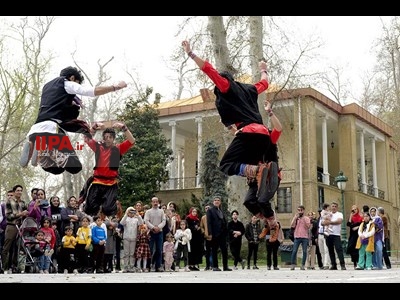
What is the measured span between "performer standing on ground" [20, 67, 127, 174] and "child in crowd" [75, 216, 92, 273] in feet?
20.8

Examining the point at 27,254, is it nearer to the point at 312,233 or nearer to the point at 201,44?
the point at 312,233

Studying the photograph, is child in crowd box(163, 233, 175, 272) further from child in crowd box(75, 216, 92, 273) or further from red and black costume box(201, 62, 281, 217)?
red and black costume box(201, 62, 281, 217)

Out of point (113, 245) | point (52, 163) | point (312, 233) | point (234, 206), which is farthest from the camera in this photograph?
point (234, 206)

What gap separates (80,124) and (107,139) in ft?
2.12

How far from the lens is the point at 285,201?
112 feet

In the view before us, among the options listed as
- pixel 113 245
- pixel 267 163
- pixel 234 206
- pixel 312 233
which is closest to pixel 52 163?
pixel 267 163

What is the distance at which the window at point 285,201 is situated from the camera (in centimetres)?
3392

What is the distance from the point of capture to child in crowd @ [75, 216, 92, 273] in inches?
546

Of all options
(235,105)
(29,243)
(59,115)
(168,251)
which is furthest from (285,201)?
(59,115)

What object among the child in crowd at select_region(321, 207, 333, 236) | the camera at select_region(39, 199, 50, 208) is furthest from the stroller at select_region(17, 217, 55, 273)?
the child in crowd at select_region(321, 207, 333, 236)

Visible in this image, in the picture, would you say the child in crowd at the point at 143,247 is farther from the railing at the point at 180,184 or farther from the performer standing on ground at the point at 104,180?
the railing at the point at 180,184

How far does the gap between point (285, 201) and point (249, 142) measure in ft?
84.9

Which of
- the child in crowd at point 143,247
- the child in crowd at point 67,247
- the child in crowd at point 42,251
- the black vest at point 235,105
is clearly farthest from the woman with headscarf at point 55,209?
the black vest at point 235,105

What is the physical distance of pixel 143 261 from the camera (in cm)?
1519
